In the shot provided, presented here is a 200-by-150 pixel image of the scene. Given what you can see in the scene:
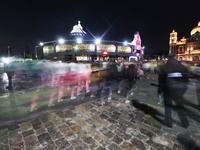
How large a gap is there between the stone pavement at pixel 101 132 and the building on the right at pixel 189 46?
3348 inches

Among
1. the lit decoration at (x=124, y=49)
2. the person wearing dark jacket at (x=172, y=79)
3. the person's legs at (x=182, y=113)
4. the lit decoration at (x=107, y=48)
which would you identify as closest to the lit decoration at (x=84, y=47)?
the lit decoration at (x=107, y=48)

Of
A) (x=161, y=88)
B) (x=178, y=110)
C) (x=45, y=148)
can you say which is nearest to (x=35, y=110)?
(x=45, y=148)

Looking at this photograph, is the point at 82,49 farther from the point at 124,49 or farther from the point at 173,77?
the point at 173,77

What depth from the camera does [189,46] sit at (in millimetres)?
78000

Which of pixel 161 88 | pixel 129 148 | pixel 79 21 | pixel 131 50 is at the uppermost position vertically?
pixel 79 21

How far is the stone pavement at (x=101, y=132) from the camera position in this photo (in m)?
2.54

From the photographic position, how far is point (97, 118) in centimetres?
373

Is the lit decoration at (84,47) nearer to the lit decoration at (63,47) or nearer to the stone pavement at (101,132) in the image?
the lit decoration at (63,47)

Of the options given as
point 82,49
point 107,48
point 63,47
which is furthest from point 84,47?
point 107,48

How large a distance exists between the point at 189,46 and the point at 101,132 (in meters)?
98.6

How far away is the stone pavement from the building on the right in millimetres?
85047

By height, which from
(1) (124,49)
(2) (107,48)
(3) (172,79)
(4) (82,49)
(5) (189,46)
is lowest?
(3) (172,79)

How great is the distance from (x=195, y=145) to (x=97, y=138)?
2.16 metres

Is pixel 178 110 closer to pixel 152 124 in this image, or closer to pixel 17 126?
pixel 152 124
